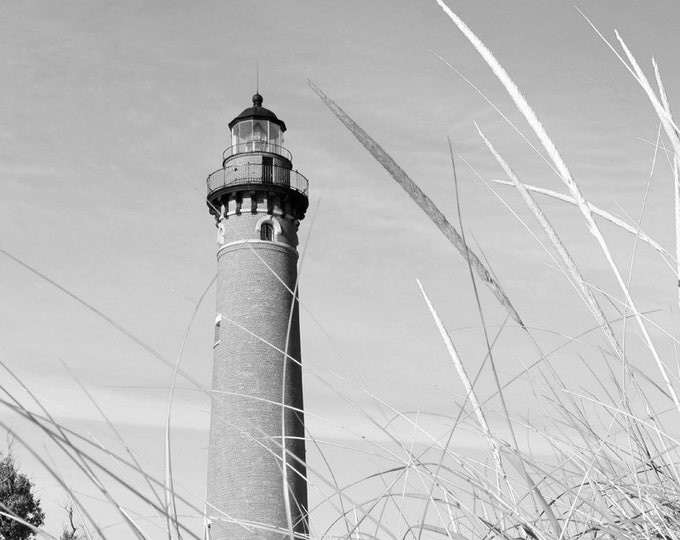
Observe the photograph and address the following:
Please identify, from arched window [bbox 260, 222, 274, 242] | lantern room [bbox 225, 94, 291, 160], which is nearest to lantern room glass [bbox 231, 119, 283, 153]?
lantern room [bbox 225, 94, 291, 160]

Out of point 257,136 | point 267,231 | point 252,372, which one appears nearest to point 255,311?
point 252,372

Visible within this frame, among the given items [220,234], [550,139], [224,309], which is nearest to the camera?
[550,139]

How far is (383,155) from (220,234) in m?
19.3

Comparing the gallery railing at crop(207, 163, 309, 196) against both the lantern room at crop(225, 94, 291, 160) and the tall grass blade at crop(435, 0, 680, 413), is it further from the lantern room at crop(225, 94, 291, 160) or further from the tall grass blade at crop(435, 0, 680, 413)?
the tall grass blade at crop(435, 0, 680, 413)

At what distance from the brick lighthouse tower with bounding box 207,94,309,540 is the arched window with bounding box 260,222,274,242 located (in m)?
0.02

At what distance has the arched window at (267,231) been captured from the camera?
20.0m

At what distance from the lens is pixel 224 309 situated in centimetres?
1867

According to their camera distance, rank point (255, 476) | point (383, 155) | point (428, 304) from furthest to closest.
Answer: point (255, 476), point (428, 304), point (383, 155)

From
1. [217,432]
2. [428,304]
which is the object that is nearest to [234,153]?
[217,432]

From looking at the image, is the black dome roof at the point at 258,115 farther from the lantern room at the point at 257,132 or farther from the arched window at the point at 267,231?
the arched window at the point at 267,231

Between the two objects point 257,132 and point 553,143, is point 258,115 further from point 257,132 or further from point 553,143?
point 553,143

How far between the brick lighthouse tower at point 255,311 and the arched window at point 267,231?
23mm

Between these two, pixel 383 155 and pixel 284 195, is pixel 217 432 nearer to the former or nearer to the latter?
pixel 284 195

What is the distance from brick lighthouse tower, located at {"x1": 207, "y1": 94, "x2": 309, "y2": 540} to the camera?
16.9 m
